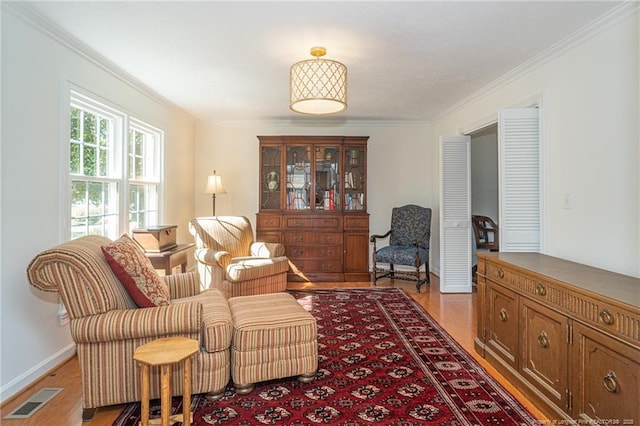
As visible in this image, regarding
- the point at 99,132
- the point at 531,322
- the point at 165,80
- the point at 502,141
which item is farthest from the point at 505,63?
the point at 99,132

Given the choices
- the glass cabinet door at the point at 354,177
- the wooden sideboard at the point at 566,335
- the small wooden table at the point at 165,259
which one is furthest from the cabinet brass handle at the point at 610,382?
the glass cabinet door at the point at 354,177

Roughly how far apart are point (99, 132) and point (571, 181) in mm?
3900

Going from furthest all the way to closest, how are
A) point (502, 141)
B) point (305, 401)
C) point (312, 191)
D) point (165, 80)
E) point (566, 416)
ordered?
point (312, 191), point (165, 80), point (502, 141), point (305, 401), point (566, 416)

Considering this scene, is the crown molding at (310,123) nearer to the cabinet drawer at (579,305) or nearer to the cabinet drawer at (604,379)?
the cabinet drawer at (579,305)

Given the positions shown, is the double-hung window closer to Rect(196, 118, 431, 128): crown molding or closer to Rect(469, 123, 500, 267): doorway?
Rect(196, 118, 431, 128): crown molding

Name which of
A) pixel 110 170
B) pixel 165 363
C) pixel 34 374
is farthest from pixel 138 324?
pixel 110 170

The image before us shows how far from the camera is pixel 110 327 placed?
1809mm

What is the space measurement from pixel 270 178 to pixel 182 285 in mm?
2764

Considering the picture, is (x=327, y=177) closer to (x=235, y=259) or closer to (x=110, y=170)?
(x=235, y=259)

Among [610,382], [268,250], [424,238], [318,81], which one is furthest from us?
[424,238]

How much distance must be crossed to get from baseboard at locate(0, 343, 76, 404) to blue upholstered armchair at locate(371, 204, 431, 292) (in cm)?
341

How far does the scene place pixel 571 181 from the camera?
8.35 ft

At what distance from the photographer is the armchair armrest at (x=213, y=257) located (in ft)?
A: 11.8

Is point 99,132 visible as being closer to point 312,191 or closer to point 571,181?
point 312,191
